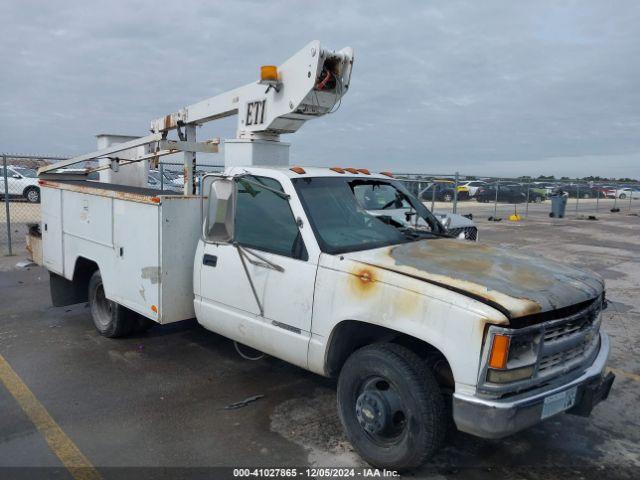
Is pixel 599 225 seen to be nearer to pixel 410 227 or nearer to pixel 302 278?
pixel 410 227

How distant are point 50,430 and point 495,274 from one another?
3.28 meters

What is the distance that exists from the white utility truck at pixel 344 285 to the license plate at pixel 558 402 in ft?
0.04

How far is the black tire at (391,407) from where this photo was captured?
10.2 feet

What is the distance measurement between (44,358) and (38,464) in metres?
2.05

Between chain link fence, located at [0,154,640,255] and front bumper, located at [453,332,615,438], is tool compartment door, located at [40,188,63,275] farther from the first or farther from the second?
front bumper, located at [453,332,615,438]

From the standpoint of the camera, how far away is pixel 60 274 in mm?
6238

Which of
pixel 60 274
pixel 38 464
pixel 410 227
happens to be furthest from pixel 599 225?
pixel 38 464

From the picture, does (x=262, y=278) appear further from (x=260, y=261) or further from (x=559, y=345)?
(x=559, y=345)

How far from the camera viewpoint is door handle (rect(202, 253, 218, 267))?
4488 mm

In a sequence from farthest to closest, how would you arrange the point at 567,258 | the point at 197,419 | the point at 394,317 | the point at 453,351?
the point at 567,258 → the point at 197,419 → the point at 394,317 → the point at 453,351

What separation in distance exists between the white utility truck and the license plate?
1 cm

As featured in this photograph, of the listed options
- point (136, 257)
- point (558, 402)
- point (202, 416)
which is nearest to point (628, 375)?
point (558, 402)

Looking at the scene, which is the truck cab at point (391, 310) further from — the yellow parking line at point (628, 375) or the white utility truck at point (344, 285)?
the yellow parking line at point (628, 375)

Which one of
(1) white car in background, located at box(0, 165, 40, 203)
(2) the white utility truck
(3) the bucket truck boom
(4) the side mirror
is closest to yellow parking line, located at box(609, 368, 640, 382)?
(2) the white utility truck
